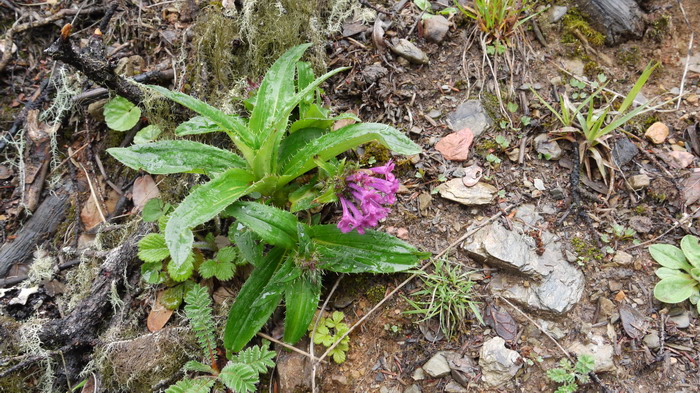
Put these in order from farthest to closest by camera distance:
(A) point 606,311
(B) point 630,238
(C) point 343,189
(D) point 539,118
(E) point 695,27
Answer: (E) point 695,27 < (D) point 539,118 < (B) point 630,238 < (A) point 606,311 < (C) point 343,189

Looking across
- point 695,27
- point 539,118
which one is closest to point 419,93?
point 539,118

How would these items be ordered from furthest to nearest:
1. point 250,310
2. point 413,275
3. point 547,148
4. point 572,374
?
point 547,148, point 413,275, point 250,310, point 572,374

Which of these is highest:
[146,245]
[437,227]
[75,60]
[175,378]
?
Result: [75,60]

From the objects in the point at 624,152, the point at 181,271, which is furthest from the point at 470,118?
the point at 181,271

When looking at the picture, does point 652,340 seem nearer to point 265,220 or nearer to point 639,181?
point 639,181

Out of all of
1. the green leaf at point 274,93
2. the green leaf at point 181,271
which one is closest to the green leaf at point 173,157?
the green leaf at point 274,93

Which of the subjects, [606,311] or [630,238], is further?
[630,238]

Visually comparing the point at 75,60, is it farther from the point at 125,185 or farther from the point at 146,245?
the point at 146,245
